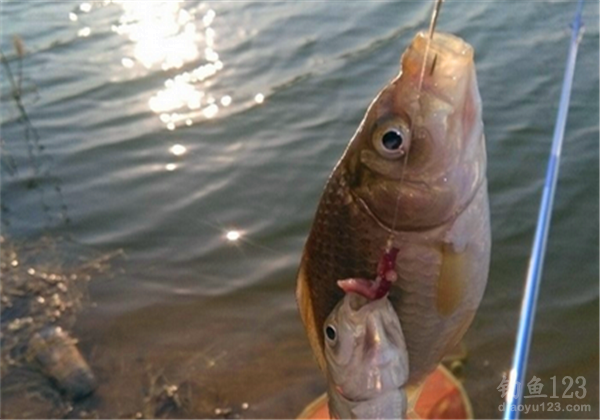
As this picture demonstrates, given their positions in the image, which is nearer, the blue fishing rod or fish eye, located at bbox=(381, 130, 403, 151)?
fish eye, located at bbox=(381, 130, 403, 151)

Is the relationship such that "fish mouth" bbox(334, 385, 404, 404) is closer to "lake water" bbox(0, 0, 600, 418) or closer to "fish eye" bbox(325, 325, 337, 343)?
"fish eye" bbox(325, 325, 337, 343)

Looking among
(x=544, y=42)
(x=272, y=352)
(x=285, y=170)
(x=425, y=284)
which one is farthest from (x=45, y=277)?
(x=544, y=42)

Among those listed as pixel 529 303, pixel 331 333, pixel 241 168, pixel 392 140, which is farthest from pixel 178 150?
pixel 392 140

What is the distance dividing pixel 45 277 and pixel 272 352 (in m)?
2.06

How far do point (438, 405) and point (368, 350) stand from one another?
1860mm

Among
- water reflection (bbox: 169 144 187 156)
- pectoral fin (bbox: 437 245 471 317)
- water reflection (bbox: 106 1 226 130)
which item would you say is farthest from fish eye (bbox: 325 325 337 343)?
water reflection (bbox: 106 1 226 130)

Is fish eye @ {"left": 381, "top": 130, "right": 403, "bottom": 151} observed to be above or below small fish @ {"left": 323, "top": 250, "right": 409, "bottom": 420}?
above

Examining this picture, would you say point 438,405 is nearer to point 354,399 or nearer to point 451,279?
point 354,399

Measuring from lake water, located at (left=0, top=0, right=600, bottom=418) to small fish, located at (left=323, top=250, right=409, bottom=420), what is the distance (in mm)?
2696

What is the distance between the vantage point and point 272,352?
5.35 metres

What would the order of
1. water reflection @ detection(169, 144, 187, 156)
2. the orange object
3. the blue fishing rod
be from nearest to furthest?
the blue fishing rod → the orange object → water reflection @ detection(169, 144, 187, 156)

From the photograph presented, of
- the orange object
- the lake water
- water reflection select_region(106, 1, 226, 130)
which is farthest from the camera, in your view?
water reflection select_region(106, 1, 226, 130)

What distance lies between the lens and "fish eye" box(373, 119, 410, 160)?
1.98 meters

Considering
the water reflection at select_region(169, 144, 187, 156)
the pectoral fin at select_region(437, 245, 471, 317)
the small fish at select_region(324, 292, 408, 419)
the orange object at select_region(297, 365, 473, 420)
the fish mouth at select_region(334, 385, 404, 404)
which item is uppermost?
the pectoral fin at select_region(437, 245, 471, 317)
